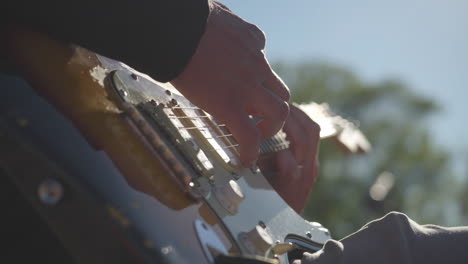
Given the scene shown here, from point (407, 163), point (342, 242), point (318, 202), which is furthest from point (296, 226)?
point (407, 163)

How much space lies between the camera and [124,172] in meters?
0.62

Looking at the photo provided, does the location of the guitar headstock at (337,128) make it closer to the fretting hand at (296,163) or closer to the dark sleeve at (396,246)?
the fretting hand at (296,163)

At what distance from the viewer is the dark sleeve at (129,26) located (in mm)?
652

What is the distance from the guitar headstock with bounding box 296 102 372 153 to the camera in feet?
5.94

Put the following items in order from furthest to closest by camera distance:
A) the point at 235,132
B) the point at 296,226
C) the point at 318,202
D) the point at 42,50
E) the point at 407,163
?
the point at 407,163 < the point at 318,202 < the point at 296,226 < the point at 235,132 < the point at 42,50

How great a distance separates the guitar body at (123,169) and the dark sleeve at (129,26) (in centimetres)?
4

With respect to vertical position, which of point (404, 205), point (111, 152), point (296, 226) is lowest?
point (404, 205)

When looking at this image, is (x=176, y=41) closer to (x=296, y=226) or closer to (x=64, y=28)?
(x=64, y=28)

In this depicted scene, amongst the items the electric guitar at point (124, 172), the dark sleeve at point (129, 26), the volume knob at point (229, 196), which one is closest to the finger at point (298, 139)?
the electric guitar at point (124, 172)

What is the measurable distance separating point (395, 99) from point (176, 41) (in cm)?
823

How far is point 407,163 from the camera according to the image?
820cm

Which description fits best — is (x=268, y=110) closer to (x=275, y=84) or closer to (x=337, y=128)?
(x=275, y=84)

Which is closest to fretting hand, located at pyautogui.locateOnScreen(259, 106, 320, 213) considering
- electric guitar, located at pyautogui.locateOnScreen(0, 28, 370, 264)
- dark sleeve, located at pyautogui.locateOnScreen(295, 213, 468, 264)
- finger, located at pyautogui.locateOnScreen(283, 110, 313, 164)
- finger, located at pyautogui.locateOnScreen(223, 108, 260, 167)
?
finger, located at pyautogui.locateOnScreen(283, 110, 313, 164)

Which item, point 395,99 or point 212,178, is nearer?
point 212,178
